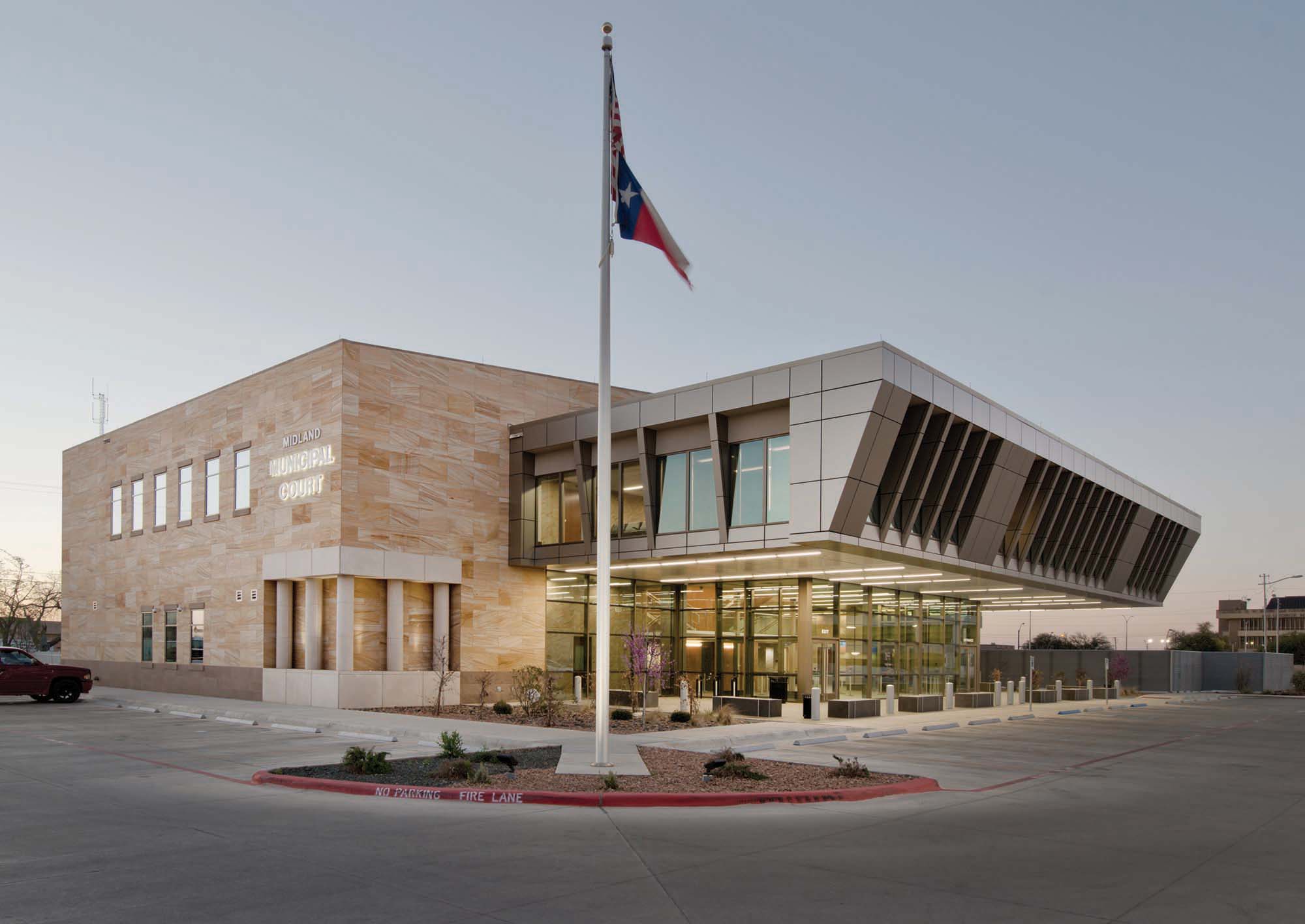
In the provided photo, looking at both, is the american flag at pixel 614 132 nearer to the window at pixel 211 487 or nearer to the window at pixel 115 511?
the window at pixel 211 487

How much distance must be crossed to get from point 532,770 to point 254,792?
4.42m

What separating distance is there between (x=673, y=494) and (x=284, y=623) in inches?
570

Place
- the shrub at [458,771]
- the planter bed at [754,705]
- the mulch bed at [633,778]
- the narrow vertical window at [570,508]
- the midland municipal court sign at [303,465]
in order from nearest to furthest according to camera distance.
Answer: the mulch bed at [633,778]
the shrub at [458,771]
the planter bed at [754,705]
the midland municipal court sign at [303,465]
the narrow vertical window at [570,508]

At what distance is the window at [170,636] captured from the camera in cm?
4297

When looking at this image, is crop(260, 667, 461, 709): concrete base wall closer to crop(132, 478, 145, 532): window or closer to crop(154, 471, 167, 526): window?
crop(154, 471, 167, 526): window

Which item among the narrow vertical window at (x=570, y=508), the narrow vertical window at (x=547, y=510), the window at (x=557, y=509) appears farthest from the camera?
the narrow vertical window at (x=547, y=510)

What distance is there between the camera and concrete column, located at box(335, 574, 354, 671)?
33219 millimetres

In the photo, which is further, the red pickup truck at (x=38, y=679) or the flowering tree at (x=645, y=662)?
the red pickup truck at (x=38, y=679)

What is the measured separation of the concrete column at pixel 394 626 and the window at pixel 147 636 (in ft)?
54.1

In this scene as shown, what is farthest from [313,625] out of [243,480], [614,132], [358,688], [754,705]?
[614,132]

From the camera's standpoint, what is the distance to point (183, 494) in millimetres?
43375

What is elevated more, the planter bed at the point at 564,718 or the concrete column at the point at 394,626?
the concrete column at the point at 394,626

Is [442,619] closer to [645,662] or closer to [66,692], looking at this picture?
[645,662]

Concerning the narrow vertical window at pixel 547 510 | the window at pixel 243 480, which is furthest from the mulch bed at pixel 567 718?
the window at pixel 243 480
